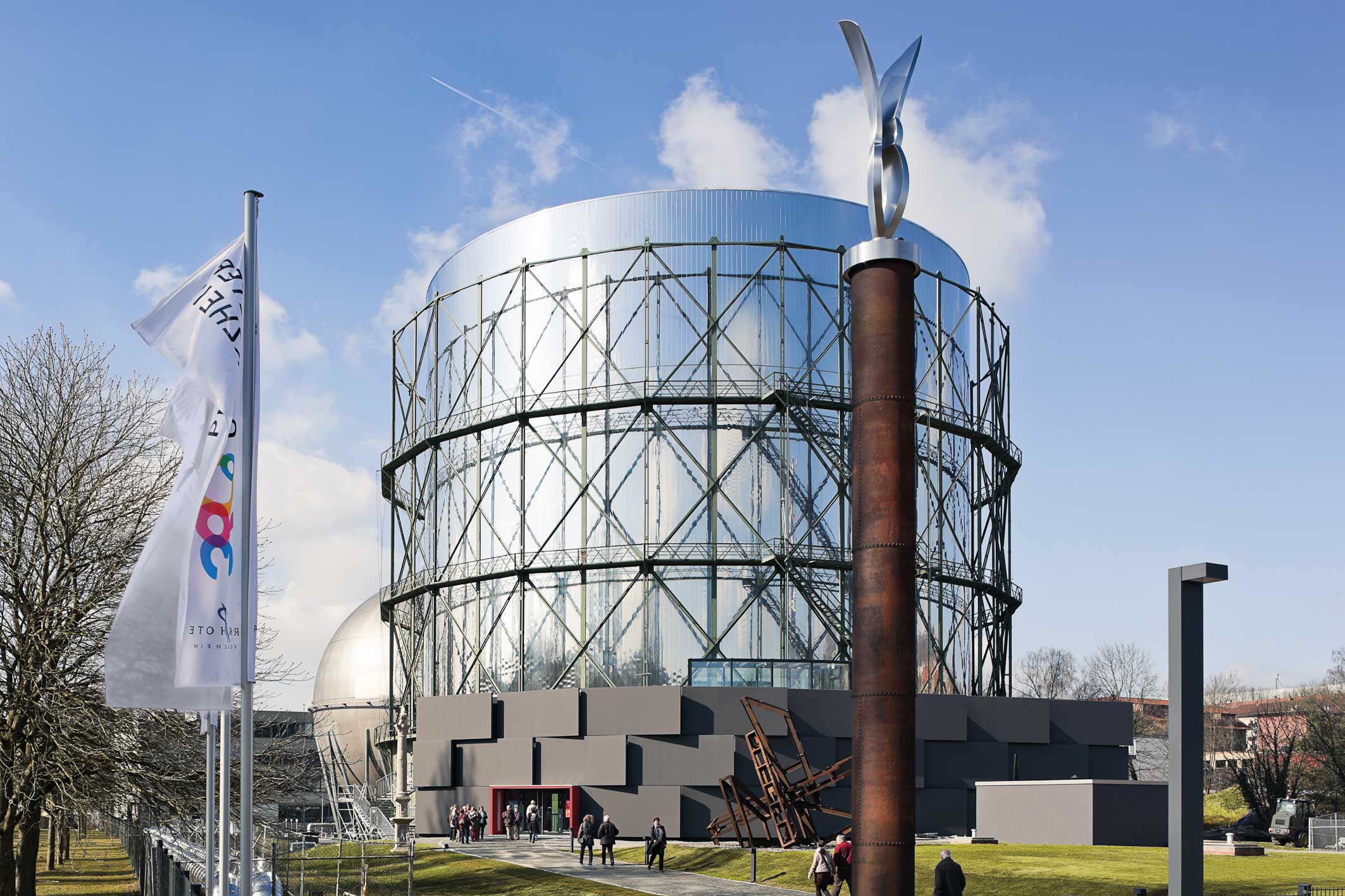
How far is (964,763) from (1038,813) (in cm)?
899

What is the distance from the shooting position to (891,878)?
58.2 feet

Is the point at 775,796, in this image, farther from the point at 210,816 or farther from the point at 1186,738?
the point at 1186,738

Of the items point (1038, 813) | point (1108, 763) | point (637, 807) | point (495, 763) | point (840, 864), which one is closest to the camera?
point (840, 864)

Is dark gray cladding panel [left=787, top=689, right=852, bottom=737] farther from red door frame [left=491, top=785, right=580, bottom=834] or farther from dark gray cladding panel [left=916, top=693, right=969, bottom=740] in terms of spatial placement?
red door frame [left=491, top=785, right=580, bottom=834]

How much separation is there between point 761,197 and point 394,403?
826 inches

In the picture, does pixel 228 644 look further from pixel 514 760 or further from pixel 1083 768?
pixel 1083 768

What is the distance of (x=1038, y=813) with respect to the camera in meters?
42.7

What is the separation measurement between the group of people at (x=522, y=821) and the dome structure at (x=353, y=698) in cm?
2284

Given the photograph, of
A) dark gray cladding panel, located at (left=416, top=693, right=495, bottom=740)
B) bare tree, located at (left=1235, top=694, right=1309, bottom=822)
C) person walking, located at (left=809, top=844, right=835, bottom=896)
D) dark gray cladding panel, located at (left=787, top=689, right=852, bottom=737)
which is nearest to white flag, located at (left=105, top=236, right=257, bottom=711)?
person walking, located at (left=809, top=844, right=835, bottom=896)

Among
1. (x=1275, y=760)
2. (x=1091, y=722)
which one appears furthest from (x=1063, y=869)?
(x=1275, y=760)

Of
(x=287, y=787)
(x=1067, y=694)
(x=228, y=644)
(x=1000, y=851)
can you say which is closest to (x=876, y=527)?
(x=228, y=644)

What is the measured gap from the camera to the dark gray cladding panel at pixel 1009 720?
52.7 m

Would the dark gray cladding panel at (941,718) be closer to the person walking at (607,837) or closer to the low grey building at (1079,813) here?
the low grey building at (1079,813)

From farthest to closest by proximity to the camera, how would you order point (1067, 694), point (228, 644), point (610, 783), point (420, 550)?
point (1067, 694) → point (420, 550) → point (610, 783) → point (228, 644)
